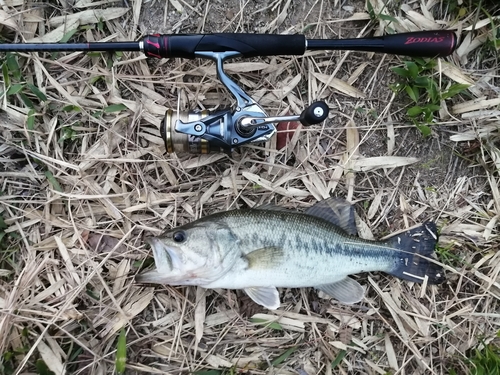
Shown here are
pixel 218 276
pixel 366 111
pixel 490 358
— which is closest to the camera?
pixel 218 276

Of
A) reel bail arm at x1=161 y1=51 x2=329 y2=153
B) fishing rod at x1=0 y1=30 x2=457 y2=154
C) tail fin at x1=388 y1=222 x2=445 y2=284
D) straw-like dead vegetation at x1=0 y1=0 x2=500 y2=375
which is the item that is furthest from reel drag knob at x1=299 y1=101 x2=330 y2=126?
tail fin at x1=388 y1=222 x2=445 y2=284

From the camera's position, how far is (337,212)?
3303mm

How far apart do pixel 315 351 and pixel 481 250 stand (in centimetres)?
147

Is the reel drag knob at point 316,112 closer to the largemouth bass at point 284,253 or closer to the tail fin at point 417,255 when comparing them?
the largemouth bass at point 284,253

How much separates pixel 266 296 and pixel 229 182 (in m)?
0.86

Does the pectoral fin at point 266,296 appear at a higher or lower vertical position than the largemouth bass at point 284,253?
lower

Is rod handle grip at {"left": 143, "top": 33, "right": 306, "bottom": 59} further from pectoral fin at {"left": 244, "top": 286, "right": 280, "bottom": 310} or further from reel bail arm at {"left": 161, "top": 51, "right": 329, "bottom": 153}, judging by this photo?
pectoral fin at {"left": 244, "top": 286, "right": 280, "bottom": 310}

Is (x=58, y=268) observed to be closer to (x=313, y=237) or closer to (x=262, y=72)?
(x=313, y=237)

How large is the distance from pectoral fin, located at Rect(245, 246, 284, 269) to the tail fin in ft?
2.86

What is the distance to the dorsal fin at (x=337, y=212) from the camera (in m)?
3.28

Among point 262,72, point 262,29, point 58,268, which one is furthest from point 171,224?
point 262,29

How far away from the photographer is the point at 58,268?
10.8ft

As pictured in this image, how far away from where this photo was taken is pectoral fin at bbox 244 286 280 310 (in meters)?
3.10

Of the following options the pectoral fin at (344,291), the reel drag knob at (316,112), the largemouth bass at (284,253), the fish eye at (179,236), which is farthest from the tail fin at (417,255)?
the fish eye at (179,236)
